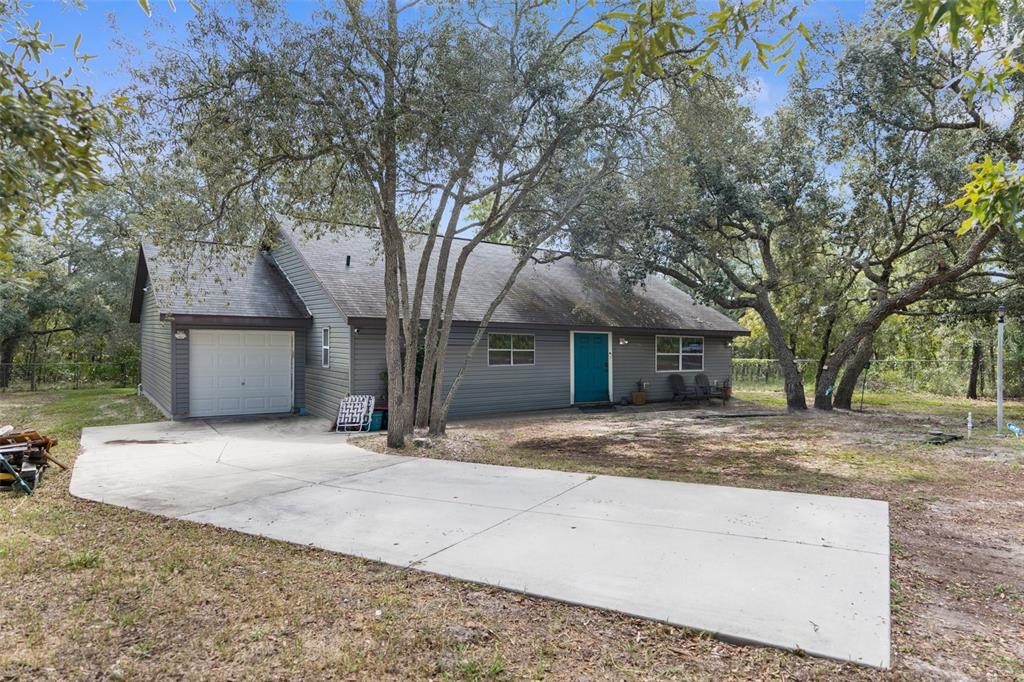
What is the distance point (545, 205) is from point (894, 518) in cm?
695

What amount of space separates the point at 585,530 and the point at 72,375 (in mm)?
22388

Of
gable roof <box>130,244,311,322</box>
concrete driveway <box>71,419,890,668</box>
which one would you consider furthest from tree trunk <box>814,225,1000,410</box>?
gable roof <box>130,244,311,322</box>

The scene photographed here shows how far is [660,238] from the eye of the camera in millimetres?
14547

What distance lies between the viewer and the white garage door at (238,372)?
40.7 ft

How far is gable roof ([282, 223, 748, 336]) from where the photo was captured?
41.1 ft

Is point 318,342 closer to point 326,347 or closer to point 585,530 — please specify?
point 326,347

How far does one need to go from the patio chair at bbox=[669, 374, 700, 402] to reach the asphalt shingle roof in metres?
10.5

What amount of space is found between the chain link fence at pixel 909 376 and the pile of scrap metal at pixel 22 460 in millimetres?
20722

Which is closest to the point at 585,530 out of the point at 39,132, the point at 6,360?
the point at 39,132

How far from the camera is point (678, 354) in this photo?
18.0 meters

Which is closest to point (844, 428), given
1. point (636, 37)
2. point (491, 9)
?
point (491, 9)

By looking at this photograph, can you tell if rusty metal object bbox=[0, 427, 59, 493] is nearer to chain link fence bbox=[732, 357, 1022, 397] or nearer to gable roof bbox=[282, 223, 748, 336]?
gable roof bbox=[282, 223, 748, 336]

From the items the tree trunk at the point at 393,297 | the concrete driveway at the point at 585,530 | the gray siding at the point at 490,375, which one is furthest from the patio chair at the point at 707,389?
the concrete driveway at the point at 585,530

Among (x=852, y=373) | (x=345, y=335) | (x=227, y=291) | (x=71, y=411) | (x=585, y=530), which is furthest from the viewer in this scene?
(x=852, y=373)
